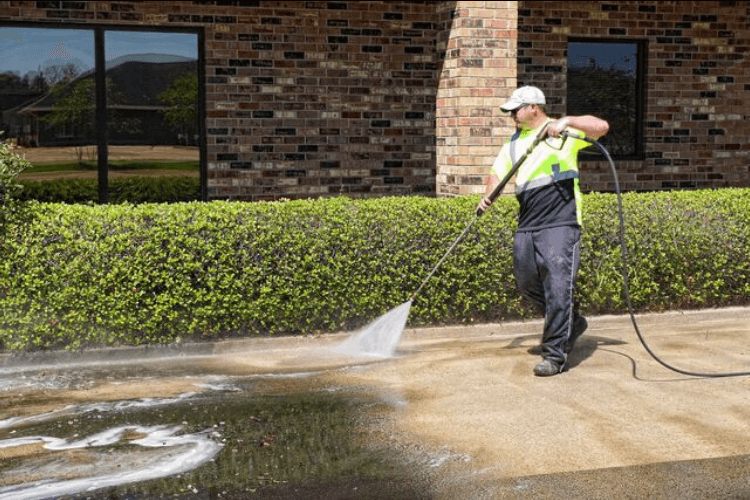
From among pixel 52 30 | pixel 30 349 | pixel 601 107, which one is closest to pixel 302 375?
pixel 30 349

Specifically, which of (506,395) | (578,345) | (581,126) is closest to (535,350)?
(578,345)

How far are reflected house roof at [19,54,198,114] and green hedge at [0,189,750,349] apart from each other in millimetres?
3124

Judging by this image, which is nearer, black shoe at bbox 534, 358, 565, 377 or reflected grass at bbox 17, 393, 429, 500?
reflected grass at bbox 17, 393, 429, 500

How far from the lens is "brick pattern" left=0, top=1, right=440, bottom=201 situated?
11289mm

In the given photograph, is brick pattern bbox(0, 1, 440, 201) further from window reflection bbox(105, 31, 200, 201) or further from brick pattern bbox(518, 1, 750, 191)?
brick pattern bbox(518, 1, 750, 191)

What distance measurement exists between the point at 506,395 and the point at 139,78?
6.38 m

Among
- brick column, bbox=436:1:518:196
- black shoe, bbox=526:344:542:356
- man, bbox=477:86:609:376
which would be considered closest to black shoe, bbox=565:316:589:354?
man, bbox=477:86:609:376

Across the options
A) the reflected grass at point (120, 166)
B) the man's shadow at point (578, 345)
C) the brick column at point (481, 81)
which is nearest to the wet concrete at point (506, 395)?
the man's shadow at point (578, 345)

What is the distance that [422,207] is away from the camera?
8828 millimetres

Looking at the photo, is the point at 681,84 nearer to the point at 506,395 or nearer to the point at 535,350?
the point at 535,350

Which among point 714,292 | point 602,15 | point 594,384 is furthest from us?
point 602,15

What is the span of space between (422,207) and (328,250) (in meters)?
0.98

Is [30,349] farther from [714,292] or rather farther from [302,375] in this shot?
[714,292]

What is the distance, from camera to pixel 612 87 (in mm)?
12859
